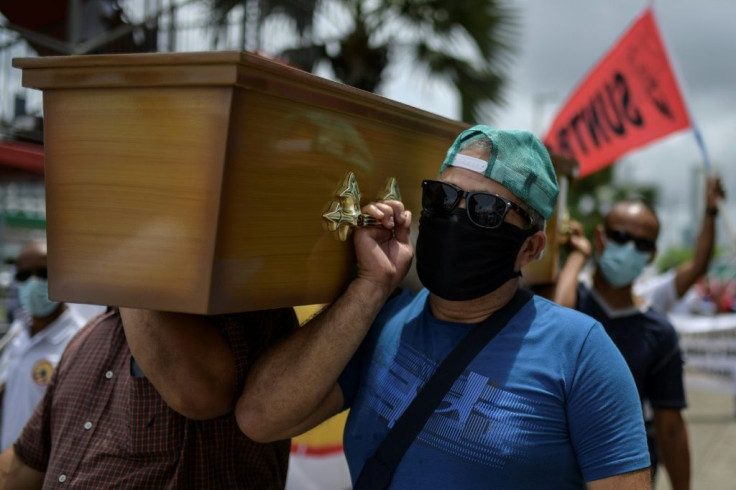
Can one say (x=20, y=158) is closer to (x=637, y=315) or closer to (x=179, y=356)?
(x=179, y=356)

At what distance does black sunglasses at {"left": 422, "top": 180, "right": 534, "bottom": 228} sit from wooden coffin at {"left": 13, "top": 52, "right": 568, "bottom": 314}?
1.02 ft

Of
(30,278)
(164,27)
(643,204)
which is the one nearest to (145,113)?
(643,204)

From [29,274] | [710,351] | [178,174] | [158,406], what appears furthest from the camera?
[710,351]

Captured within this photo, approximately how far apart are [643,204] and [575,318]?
176 cm

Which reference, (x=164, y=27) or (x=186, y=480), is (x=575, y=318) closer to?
(x=186, y=480)

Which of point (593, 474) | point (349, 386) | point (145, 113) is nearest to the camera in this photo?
point (145, 113)

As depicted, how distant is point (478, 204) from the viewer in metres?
1.50

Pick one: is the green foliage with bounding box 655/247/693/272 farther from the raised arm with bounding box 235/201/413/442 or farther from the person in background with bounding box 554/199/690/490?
the raised arm with bounding box 235/201/413/442

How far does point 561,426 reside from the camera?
1.38 m

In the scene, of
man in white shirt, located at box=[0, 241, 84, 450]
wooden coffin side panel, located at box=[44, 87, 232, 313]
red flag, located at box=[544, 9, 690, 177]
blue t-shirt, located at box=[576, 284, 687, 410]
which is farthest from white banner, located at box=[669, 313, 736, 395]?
wooden coffin side panel, located at box=[44, 87, 232, 313]

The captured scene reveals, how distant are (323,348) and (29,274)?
9.20ft

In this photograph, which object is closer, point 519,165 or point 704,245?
point 519,165

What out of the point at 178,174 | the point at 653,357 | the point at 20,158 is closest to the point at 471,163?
the point at 178,174

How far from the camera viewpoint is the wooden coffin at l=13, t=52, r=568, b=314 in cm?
117
